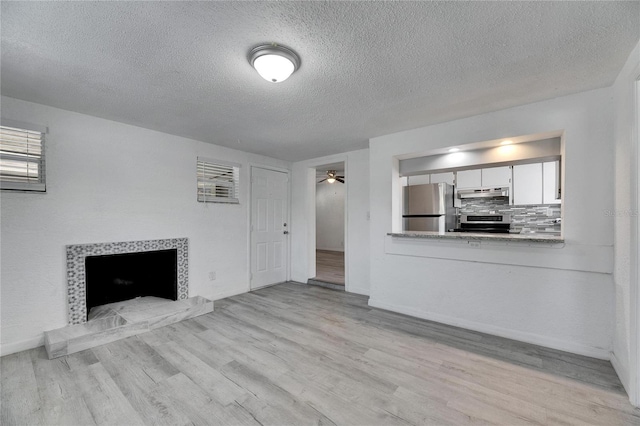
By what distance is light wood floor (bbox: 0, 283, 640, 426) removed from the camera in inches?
66.3

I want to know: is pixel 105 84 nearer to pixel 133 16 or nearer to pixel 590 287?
pixel 133 16

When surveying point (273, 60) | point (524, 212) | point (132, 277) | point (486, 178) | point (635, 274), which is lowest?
point (132, 277)

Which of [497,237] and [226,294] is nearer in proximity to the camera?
[497,237]

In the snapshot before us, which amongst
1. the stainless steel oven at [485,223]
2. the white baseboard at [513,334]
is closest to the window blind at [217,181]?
the white baseboard at [513,334]

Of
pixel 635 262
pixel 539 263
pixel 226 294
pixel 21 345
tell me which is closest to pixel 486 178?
pixel 539 263

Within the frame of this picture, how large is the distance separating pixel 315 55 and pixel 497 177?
4.54 metres

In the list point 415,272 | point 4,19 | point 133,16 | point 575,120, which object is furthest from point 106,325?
point 575,120

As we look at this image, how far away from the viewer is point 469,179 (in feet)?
17.0

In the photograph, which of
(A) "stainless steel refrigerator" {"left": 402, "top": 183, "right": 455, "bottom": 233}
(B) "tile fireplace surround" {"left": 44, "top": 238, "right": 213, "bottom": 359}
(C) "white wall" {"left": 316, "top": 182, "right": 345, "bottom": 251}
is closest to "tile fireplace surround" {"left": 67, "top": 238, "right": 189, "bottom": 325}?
(B) "tile fireplace surround" {"left": 44, "top": 238, "right": 213, "bottom": 359}

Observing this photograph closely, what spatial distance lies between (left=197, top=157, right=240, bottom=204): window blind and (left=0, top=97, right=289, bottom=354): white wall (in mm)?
110

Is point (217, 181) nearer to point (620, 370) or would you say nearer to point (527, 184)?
point (620, 370)

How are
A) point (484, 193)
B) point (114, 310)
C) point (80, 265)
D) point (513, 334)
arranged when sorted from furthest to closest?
point (484, 193) → point (114, 310) → point (80, 265) → point (513, 334)

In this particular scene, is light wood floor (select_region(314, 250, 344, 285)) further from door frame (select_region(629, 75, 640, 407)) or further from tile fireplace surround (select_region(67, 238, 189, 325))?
door frame (select_region(629, 75, 640, 407))

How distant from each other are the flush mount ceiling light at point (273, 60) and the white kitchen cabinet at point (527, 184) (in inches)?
184
